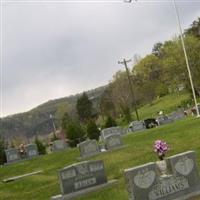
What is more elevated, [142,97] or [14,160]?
[142,97]

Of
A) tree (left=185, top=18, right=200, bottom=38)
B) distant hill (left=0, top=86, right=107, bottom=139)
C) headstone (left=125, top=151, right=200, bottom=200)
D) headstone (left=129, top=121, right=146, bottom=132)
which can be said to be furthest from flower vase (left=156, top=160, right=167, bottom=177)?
distant hill (left=0, top=86, right=107, bottom=139)

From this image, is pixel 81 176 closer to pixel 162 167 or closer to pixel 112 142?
pixel 162 167

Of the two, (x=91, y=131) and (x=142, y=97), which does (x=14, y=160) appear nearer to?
(x=91, y=131)

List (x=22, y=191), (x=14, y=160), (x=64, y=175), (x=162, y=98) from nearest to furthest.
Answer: (x=64, y=175)
(x=22, y=191)
(x=14, y=160)
(x=162, y=98)

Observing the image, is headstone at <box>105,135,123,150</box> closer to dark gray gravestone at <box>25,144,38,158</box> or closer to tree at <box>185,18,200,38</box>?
dark gray gravestone at <box>25,144,38,158</box>

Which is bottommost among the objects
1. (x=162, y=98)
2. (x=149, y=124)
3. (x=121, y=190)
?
(x=121, y=190)

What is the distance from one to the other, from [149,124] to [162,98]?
52646 mm

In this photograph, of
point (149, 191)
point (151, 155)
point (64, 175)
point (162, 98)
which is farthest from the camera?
point (162, 98)

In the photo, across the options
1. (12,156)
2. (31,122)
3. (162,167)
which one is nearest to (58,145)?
(12,156)

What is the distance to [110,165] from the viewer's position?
20.2 metres

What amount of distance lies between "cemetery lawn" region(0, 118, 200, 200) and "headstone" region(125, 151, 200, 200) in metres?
0.54

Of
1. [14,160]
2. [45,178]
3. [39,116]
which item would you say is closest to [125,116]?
[14,160]

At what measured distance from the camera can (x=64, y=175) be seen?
15.1 meters

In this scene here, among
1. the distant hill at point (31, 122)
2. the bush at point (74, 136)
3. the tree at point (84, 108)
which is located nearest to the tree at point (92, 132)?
the bush at point (74, 136)
